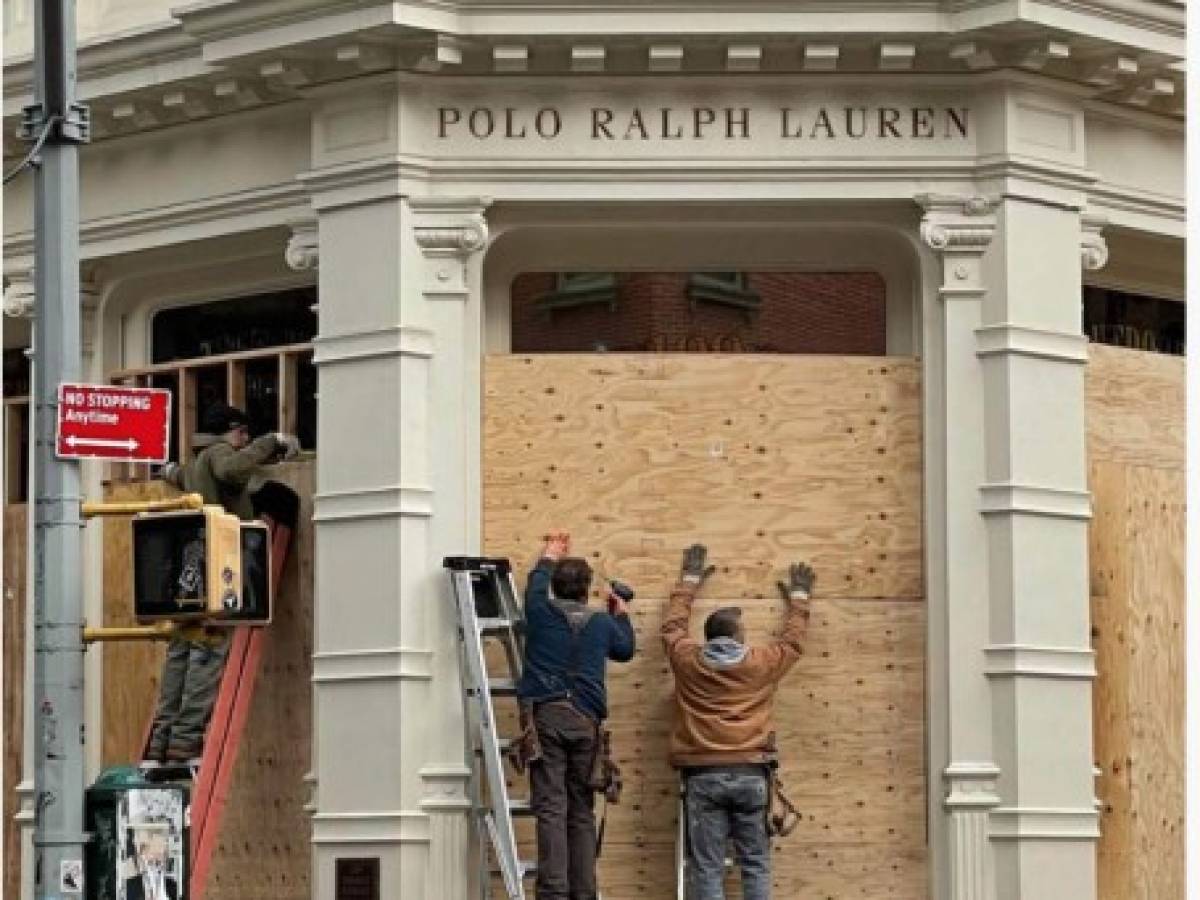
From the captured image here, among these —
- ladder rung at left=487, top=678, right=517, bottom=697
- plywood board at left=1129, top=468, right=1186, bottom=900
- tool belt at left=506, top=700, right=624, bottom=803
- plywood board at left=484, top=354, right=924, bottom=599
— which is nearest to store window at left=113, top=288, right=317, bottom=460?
plywood board at left=484, top=354, right=924, bottom=599

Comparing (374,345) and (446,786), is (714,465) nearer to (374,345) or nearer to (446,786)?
(374,345)

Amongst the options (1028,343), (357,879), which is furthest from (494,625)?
(1028,343)

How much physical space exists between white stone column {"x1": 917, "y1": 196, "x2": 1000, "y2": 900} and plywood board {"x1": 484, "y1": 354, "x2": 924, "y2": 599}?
0.27m

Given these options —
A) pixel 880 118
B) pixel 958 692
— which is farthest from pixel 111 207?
pixel 958 692

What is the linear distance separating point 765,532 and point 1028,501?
171 centimetres

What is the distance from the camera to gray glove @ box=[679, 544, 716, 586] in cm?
2038

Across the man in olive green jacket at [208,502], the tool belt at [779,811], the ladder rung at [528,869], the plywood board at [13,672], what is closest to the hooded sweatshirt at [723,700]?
the tool belt at [779,811]

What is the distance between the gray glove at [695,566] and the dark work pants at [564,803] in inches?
52.5

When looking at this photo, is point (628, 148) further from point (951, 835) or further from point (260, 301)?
point (951, 835)

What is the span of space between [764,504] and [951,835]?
245 centimetres

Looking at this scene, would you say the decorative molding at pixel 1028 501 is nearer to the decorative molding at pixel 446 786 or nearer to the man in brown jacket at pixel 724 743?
the man in brown jacket at pixel 724 743

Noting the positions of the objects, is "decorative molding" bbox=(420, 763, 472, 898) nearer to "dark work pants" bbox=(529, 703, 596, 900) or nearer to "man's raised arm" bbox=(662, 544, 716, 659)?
"dark work pants" bbox=(529, 703, 596, 900)

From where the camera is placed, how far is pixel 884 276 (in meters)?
21.5

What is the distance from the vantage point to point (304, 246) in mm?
21125
